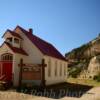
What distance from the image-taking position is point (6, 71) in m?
28.8

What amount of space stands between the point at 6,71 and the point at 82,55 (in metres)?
36.6

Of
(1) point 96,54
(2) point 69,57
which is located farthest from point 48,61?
(2) point 69,57

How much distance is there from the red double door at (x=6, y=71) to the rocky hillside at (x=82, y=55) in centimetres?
2742

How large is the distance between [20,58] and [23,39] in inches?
107

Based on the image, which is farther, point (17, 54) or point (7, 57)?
point (7, 57)

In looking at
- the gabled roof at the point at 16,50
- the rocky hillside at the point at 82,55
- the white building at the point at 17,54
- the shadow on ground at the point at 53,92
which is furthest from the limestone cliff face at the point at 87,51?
the shadow on ground at the point at 53,92

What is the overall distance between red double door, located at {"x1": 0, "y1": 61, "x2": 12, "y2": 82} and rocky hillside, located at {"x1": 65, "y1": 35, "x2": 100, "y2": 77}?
27.4 metres

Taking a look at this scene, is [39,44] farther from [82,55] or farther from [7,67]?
[82,55]

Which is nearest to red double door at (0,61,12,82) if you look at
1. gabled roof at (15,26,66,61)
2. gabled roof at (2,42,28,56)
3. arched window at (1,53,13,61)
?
arched window at (1,53,13,61)

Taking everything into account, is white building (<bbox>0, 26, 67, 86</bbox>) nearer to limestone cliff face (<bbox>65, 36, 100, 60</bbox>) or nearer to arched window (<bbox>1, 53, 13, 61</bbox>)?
arched window (<bbox>1, 53, 13, 61</bbox>)

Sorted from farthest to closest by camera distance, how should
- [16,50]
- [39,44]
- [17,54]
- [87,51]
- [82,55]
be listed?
[82,55] → [87,51] → [39,44] → [16,50] → [17,54]

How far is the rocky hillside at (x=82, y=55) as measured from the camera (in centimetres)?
5654

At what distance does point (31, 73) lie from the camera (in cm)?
2844

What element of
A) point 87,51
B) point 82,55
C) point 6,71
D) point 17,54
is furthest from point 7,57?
point 82,55
